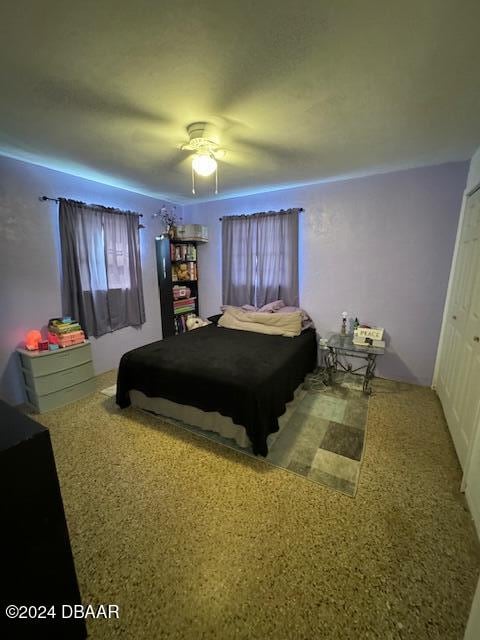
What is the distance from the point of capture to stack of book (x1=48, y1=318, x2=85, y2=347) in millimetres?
2648

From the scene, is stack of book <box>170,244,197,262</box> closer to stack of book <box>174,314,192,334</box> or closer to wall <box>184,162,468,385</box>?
stack of book <box>174,314,192,334</box>

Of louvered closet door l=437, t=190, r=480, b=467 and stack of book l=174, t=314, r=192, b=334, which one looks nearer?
louvered closet door l=437, t=190, r=480, b=467

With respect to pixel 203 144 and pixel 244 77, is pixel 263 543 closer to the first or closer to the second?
pixel 244 77

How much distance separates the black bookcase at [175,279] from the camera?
12.3 ft

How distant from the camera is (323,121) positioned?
1.72 m

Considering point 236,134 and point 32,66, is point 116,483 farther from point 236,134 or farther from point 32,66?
point 236,134

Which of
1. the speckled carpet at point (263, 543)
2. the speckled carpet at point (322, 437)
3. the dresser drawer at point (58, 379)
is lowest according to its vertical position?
the speckled carpet at point (263, 543)

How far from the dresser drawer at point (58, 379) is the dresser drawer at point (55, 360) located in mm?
42

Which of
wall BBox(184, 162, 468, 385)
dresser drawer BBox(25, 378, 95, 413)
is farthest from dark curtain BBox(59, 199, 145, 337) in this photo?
wall BBox(184, 162, 468, 385)

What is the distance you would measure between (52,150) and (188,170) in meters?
1.17

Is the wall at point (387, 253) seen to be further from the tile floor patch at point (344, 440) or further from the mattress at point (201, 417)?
the mattress at point (201, 417)

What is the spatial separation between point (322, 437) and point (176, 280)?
2968mm

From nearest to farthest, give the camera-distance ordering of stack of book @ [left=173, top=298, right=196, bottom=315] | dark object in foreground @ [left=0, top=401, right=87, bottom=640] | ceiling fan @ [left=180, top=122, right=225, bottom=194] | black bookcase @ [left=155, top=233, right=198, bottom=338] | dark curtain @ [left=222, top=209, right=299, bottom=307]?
dark object in foreground @ [left=0, top=401, right=87, bottom=640]
ceiling fan @ [left=180, top=122, right=225, bottom=194]
dark curtain @ [left=222, top=209, right=299, bottom=307]
black bookcase @ [left=155, top=233, right=198, bottom=338]
stack of book @ [left=173, top=298, right=196, bottom=315]

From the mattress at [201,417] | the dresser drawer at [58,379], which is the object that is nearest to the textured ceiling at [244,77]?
the dresser drawer at [58,379]
